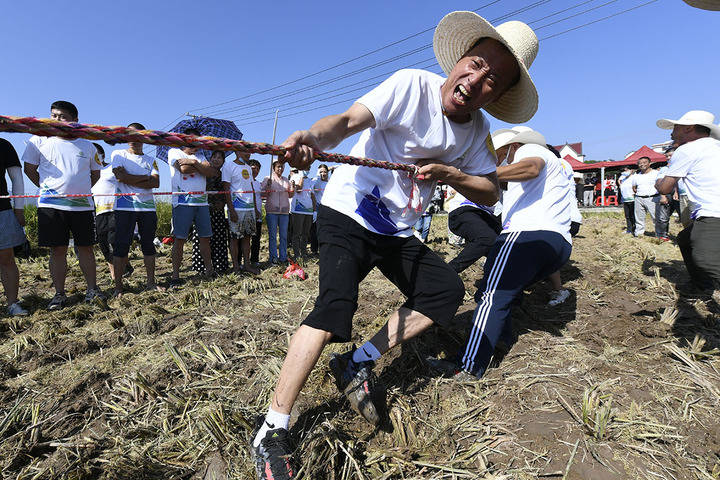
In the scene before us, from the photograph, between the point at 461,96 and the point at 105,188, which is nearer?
the point at 461,96

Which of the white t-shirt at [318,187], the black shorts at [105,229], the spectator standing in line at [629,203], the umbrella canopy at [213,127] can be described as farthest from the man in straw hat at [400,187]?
the spectator standing in line at [629,203]

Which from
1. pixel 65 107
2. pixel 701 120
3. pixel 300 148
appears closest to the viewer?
pixel 300 148

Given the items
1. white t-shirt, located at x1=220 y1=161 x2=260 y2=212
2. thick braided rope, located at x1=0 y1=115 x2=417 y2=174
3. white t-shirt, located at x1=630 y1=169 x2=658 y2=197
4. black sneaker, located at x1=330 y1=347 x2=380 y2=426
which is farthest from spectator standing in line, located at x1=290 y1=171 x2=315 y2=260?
white t-shirt, located at x1=630 y1=169 x2=658 y2=197

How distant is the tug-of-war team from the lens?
1.80 meters

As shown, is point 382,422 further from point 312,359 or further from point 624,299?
point 624,299

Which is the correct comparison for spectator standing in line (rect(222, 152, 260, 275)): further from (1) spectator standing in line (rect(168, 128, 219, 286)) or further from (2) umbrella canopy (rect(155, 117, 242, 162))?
(2) umbrella canopy (rect(155, 117, 242, 162))

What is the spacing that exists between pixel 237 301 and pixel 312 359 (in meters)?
2.67

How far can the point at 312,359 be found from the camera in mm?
1730

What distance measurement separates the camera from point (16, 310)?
3.96m

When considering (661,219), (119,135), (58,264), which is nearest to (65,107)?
(58,264)

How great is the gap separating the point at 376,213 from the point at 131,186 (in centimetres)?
401

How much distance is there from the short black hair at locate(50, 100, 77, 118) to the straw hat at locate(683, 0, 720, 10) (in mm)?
5333

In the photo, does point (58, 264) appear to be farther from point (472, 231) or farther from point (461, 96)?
point (472, 231)

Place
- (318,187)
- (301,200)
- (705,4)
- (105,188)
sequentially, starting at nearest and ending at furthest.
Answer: (705,4)
(105,188)
(301,200)
(318,187)
